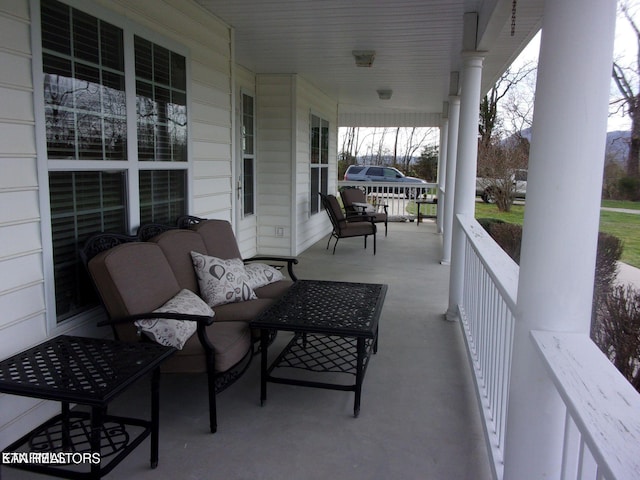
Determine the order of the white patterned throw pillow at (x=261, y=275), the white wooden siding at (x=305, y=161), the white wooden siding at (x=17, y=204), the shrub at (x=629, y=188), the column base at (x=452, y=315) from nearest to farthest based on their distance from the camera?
1. the shrub at (x=629, y=188)
2. the white wooden siding at (x=17, y=204)
3. the white patterned throw pillow at (x=261, y=275)
4. the column base at (x=452, y=315)
5. the white wooden siding at (x=305, y=161)

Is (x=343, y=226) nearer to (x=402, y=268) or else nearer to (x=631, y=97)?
(x=402, y=268)

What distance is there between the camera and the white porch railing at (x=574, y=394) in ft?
3.14

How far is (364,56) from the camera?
5.04m

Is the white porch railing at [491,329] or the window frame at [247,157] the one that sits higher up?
the window frame at [247,157]

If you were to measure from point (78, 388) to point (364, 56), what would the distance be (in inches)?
166

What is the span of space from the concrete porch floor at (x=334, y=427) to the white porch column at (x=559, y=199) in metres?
0.80

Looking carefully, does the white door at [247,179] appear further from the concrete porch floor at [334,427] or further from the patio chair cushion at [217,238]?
the concrete porch floor at [334,427]

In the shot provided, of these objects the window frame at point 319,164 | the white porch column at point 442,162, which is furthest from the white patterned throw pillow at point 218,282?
the white porch column at point 442,162

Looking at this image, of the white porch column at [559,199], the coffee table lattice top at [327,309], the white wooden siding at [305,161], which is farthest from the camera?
the white wooden siding at [305,161]

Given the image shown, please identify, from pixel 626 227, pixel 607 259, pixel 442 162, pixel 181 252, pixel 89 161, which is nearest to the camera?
pixel 626 227

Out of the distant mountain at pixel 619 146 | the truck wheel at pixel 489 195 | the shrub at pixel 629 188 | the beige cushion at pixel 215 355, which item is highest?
the distant mountain at pixel 619 146

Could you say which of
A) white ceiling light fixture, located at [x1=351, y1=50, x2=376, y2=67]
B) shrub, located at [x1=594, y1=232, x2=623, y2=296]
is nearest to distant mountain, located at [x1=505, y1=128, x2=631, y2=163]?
shrub, located at [x1=594, y1=232, x2=623, y2=296]

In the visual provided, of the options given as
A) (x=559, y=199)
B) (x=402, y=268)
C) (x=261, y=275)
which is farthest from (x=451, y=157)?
(x=559, y=199)

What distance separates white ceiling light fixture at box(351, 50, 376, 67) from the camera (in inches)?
196
